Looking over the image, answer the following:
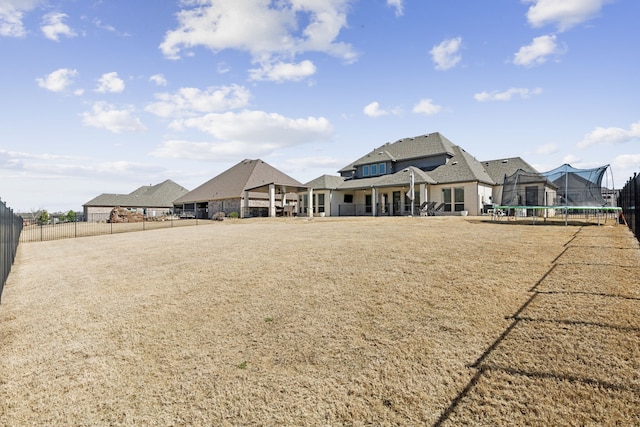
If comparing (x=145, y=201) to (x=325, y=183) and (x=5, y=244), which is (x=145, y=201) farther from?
(x=5, y=244)

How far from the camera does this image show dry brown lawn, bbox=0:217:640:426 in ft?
10.3

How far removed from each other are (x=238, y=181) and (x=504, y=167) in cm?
2749

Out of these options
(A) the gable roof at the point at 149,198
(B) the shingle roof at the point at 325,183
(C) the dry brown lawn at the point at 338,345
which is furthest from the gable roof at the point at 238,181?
(C) the dry brown lawn at the point at 338,345

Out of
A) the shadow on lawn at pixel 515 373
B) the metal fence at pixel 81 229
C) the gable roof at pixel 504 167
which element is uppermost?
the gable roof at pixel 504 167

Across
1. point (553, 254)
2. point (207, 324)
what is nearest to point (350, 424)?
point (207, 324)

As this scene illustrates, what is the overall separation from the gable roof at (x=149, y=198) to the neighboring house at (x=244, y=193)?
16.1 meters

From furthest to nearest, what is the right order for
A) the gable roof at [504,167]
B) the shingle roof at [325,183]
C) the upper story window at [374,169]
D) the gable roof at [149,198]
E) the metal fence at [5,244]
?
the gable roof at [149,198]
the upper story window at [374,169]
the shingle roof at [325,183]
the gable roof at [504,167]
the metal fence at [5,244]

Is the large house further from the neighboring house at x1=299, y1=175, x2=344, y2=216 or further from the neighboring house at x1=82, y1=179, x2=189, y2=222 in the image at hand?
the neighboring house at x1=82, y1=179, x2=189, y2=222

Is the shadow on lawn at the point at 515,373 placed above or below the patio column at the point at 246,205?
below

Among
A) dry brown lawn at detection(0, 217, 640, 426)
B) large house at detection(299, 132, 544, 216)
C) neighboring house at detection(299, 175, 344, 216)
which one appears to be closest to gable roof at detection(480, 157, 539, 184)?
large house at detection(299, 132, 544, 216)

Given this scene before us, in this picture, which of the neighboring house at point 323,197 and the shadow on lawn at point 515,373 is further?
the neighboring house at point 323,197

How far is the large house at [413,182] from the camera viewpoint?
26.2 metres

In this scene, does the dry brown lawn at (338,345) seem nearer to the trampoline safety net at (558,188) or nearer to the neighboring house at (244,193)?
the trampoline safety net at (558,188)

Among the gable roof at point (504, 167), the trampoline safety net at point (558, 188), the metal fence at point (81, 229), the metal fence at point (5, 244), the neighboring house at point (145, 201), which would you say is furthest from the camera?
the neighboring house at point (145, 201)
